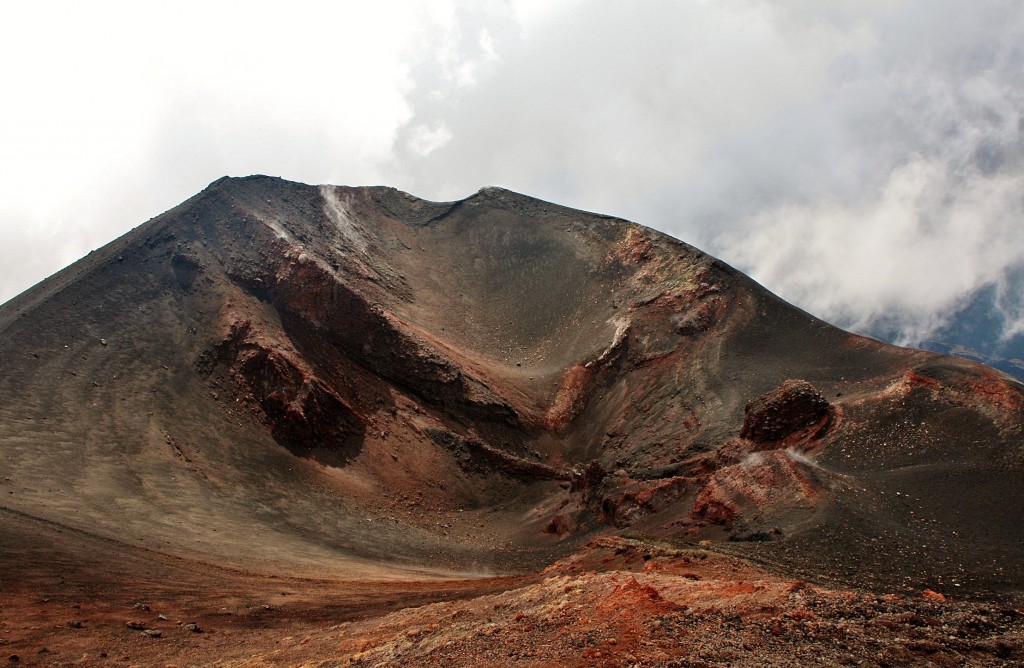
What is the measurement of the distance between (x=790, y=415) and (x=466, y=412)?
62.7 feet

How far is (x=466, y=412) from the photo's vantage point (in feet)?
136

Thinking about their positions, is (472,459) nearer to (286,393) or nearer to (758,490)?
(286,393)

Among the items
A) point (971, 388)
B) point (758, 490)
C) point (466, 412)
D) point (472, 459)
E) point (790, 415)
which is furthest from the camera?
point (466, 412)

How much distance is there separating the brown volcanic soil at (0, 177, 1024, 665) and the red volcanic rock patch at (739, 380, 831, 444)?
4.5 inches

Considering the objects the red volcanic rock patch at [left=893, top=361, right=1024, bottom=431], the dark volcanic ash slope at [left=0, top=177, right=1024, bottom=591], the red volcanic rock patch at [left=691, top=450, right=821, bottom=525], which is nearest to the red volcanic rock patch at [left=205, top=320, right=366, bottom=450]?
the dark volcanic ash slope at [left=0, top=177, right=1024, bottom=591]

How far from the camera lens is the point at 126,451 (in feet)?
90.8

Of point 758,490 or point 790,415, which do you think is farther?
point 790,415

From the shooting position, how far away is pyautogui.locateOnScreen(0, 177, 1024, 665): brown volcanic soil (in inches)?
517

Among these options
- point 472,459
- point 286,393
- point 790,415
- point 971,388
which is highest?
point 286,393

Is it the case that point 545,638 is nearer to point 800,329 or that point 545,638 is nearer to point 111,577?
point 111,577

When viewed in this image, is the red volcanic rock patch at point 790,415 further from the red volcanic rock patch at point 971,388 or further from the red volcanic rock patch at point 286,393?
the red volcanic rock patch at point 286,393

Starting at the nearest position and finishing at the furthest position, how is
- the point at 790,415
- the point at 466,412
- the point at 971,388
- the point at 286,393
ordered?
the point at 971,388, the point at 790,415, the point at 286,393, the point at 466,412

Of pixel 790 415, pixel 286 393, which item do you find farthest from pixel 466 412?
pixel 790 415

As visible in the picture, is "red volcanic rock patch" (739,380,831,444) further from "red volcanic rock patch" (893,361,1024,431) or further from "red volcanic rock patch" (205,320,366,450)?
"red volcanic rock patch" (205,320,366,450)
